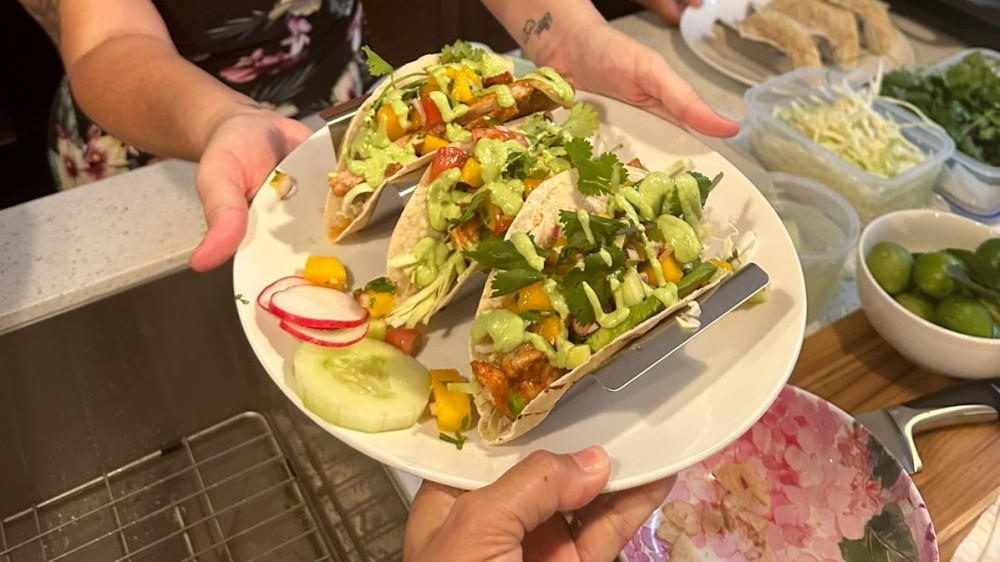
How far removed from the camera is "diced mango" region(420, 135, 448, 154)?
4.41ft

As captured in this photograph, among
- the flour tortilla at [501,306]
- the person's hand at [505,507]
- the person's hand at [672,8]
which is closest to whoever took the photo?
the person's hand at [505,507]

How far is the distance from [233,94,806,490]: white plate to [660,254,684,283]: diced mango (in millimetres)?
126

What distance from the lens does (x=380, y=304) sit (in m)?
1.22

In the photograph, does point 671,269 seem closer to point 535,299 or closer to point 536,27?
point 535,299

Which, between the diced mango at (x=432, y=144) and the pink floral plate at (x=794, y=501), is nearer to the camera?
the pink floral plate at (x=794, y=501)

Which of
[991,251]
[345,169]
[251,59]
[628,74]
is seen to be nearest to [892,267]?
[991,251]

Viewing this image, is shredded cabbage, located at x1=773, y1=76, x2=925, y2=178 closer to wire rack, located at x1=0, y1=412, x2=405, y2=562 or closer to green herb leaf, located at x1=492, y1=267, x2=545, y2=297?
green herb leaf, located at x1=492, y1=267, x2=545, y2=297

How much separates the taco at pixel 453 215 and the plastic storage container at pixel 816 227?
58 centimetres

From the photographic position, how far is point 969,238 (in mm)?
1548

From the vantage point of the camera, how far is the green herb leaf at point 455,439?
1053 millimetres

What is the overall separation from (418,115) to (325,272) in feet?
1.12

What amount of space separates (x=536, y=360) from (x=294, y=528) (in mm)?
710

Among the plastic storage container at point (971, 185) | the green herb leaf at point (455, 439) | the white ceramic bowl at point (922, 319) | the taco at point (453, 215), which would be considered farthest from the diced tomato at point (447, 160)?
the plastic storage container at point (971, 185)

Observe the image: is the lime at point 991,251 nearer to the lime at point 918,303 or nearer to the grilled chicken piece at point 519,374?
the lime at point 918,303
